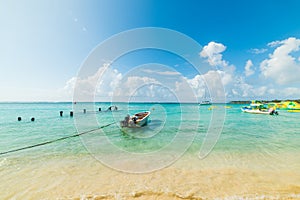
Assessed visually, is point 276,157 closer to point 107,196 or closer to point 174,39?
point 107,196

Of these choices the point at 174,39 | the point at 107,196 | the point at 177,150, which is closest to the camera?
the point at 107,196

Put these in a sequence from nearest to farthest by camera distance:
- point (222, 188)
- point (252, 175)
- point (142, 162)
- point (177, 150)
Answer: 1. point (222, 188)
2. point (252, 175)
3. point (142, 162)
4. point (177, 150)

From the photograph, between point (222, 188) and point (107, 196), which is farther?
point (222, 188)

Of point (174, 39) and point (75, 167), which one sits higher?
point (174, 39)

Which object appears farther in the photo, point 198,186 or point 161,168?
point 161,168

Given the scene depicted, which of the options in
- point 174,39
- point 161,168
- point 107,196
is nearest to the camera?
point 107,196

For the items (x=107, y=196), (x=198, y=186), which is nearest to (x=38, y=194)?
(x=107, y=196)

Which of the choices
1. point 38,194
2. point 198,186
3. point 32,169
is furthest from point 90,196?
point 32,169

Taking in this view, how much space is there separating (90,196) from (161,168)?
2626 millimetres

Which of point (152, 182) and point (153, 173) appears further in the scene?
point (153, 173)

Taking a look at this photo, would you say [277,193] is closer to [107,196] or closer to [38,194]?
[107,196]

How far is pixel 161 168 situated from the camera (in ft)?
17.5

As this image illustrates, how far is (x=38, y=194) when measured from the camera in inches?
150

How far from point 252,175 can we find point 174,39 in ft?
27.0
